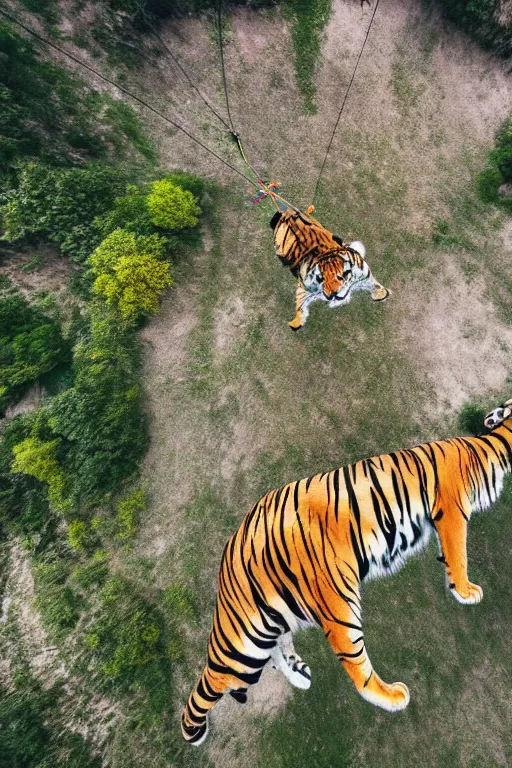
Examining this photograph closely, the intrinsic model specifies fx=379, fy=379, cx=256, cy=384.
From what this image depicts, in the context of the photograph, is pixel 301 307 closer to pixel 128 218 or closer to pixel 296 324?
pixel 296 324

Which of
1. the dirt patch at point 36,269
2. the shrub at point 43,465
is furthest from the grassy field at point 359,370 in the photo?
the dirt patch at point 36,269

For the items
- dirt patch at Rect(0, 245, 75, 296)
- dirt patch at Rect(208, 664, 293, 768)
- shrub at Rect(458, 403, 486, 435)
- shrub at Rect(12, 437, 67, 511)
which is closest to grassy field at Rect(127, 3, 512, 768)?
dirt patch at Rect(208, 664, 293, 768)

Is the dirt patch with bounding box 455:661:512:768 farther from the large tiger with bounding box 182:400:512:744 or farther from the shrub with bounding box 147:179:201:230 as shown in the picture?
the shrub with bounding box 147:179:201:230

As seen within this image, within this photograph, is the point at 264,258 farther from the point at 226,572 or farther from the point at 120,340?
the point at 226,572

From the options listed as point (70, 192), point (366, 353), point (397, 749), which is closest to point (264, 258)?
point (366, 353)

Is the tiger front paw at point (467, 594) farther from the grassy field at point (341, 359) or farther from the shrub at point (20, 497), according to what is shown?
the shrub at point (20, 497)
